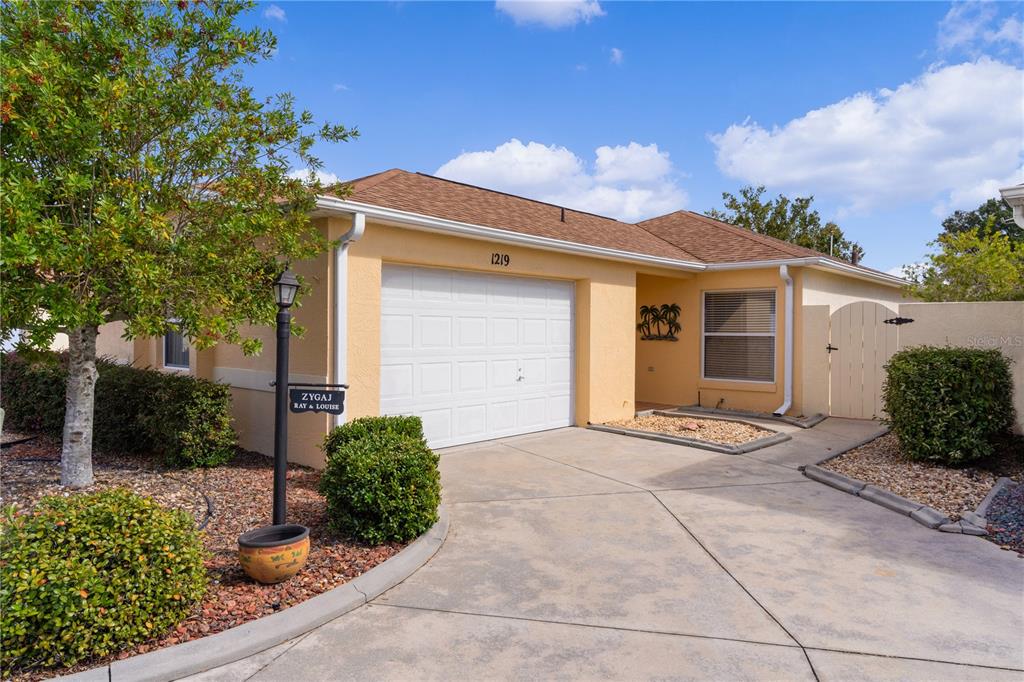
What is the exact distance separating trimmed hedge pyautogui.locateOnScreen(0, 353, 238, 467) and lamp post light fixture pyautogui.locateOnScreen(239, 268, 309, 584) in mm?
2681

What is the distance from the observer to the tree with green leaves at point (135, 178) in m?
4.25

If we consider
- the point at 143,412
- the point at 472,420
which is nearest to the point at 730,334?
the point at 472,420

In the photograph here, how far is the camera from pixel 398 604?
368 centimetres

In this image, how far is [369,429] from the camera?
579cm

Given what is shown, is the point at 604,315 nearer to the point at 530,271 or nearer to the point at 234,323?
the point at 530,271

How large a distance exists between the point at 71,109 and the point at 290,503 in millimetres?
3746

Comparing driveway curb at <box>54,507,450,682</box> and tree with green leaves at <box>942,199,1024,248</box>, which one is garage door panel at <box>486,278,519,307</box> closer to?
driveway curb at <box>54,507,450,682</box>

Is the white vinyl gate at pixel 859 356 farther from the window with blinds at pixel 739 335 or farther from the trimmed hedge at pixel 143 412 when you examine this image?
the trimmed hedge at pixel 143 412

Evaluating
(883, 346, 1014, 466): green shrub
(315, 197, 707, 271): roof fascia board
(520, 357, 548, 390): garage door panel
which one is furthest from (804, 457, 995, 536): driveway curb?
(315, 197, 707, 271): roof fascia board

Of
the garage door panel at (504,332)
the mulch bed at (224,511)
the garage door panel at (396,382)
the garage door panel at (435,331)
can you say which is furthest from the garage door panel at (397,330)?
the mulch bed at (224,511)

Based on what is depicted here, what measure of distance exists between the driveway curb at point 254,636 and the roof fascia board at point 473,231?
3.99 metres

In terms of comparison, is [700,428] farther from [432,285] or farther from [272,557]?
[272,557]

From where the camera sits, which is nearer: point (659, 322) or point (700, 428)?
point (700, 428)

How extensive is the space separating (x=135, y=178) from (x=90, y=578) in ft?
12.1
